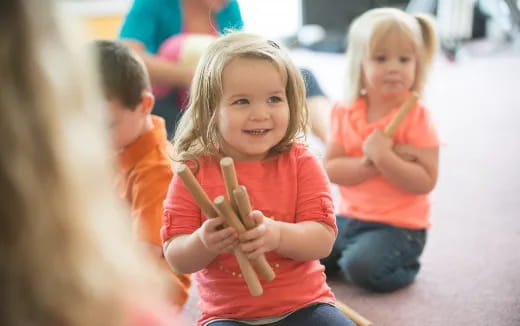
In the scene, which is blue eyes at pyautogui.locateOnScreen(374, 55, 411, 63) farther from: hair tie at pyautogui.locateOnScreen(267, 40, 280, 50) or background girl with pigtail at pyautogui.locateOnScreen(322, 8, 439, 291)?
hair tie at pyautogui.locateOnScreen(267, 40, 280, 50)

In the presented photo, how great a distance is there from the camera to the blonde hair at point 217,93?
950mm

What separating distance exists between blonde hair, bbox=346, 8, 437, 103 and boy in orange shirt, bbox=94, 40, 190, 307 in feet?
1.70

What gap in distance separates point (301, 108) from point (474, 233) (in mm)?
846

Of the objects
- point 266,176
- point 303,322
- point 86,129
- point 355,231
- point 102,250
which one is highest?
point 86,129

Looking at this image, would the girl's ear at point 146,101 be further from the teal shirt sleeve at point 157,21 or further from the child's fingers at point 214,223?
the teal shirt sleeve at point 157,21

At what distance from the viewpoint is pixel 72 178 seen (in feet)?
1.64

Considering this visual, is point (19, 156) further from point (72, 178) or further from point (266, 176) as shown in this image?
point (266, 176)

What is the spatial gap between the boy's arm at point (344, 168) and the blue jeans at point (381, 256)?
0.41 feet

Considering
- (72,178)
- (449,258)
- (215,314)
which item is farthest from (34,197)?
(449,258)

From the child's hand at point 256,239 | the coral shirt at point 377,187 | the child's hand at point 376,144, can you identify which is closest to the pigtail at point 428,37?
the coral shirt at point 377,187

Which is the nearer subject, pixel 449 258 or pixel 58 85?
pixel 58 85

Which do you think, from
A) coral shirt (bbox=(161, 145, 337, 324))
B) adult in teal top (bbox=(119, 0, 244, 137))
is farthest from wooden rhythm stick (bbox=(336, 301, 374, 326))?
adult in teal top (bbox=(119, 0, 244, 137))

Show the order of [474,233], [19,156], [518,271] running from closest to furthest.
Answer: [19,156], [518,271], [474,233]

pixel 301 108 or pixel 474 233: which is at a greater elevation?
pixel 301 108
